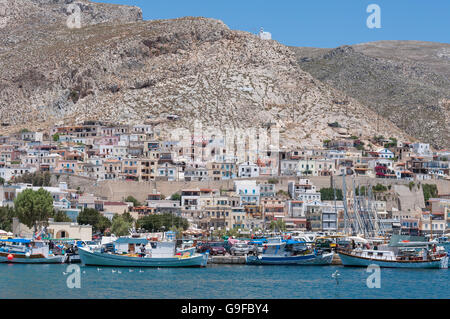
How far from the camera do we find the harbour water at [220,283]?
5159 centimetres

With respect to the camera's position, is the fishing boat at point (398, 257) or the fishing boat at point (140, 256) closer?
the fishing boat at point (140, 256)

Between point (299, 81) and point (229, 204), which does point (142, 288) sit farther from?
point (299, 81)

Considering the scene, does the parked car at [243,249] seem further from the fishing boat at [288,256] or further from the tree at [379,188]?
the tree at [379,188]

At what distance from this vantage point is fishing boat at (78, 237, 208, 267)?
66750 mm

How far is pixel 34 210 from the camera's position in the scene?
3236 inches

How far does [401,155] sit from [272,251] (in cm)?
6653

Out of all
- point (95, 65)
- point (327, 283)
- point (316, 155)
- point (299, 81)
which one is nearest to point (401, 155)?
point (316, 155)

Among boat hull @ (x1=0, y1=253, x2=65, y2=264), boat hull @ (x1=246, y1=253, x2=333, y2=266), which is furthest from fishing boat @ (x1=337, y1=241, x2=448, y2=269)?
boat hull @ (x1=0, y1=253, x2=65, y2=264)

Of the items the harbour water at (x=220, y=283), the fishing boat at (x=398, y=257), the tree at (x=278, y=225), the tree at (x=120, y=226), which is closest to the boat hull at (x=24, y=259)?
the harbour water at (x=220, y=283)

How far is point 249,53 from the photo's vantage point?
15862 centimetres

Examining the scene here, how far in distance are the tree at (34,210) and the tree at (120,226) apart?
6747 mm

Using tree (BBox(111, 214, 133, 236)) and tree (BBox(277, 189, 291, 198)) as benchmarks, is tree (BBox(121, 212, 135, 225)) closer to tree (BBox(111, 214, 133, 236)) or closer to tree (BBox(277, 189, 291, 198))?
tree (BBox(111, 214, 133, 236))

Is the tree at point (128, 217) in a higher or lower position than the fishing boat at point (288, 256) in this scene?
higher

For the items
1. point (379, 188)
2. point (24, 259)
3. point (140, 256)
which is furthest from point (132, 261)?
point (379, 188)
